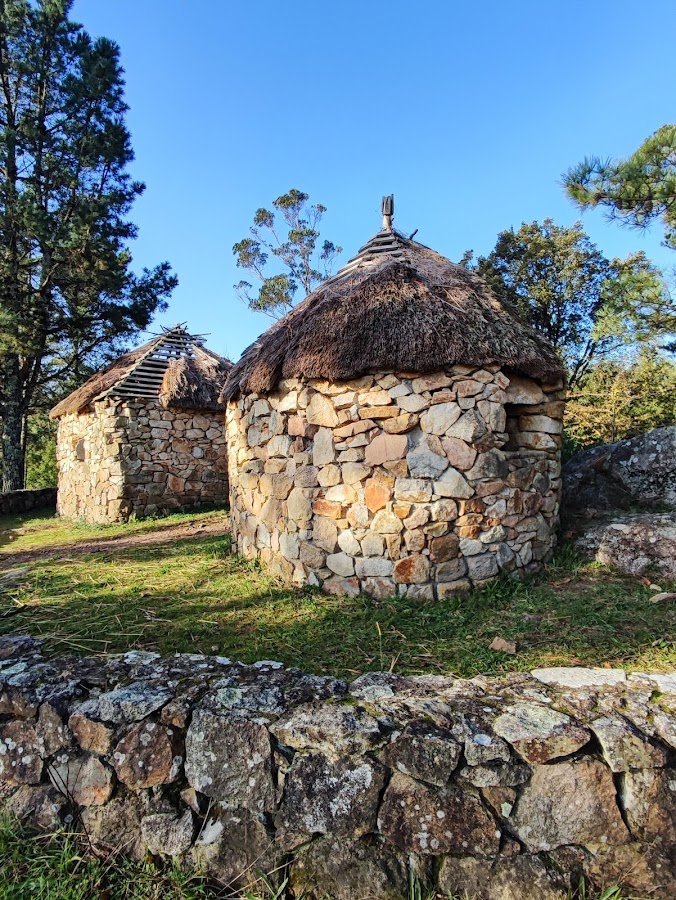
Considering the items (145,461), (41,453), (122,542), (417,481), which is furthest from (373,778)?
(41,453)

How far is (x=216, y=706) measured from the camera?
2348mm

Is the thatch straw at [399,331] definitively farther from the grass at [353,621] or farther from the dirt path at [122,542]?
the dirt path at [122,542]

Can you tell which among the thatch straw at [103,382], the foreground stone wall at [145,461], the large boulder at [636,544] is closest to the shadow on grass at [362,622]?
the large boulder at [636,544]

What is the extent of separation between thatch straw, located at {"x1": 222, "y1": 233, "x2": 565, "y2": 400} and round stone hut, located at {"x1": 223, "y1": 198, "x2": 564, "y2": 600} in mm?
15

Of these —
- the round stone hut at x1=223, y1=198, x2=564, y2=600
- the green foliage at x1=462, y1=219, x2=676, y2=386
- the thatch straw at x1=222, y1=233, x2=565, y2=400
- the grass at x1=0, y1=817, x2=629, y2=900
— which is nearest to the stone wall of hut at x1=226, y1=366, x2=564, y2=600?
the round stone hut at x1=223, y1=198, x2=564, y2=600

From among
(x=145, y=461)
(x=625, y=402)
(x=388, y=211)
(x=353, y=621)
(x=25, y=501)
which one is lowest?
(x=353, y=621)

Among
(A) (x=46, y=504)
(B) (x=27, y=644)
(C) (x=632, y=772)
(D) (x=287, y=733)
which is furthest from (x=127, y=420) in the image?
(C) (x=632, y=772)

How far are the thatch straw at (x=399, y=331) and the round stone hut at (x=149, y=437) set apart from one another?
5175 mm

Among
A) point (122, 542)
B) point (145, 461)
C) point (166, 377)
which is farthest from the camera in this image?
point (166, 377)

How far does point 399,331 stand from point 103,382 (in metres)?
8.33

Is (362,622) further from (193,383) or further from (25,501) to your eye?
(25,501)

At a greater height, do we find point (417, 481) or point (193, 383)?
point (193, 383)

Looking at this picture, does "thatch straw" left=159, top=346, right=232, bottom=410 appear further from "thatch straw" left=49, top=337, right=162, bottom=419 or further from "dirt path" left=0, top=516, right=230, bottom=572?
"dirt path" left=0, top=516, right=230, bottom=572

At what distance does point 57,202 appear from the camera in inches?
603
